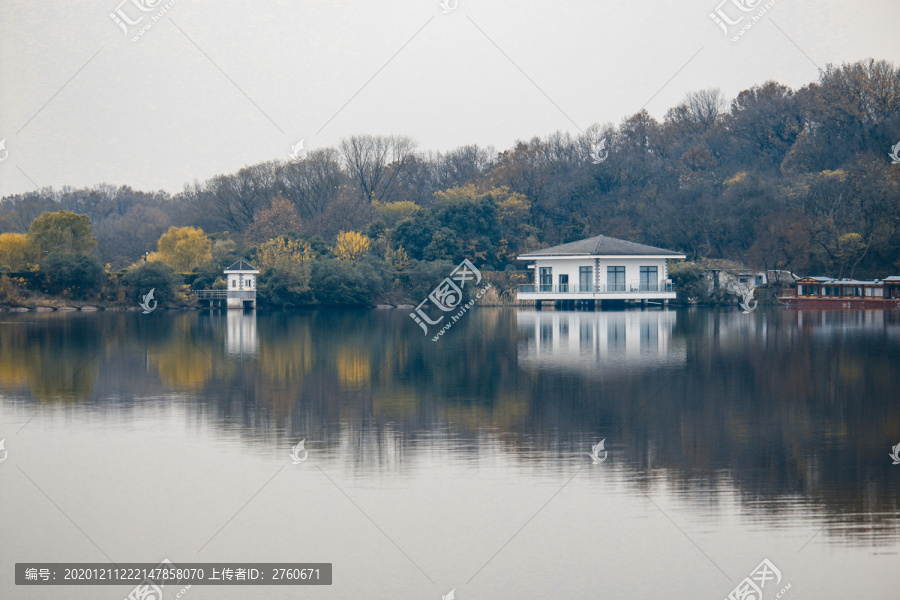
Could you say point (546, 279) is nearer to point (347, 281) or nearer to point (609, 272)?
point (609, 272)

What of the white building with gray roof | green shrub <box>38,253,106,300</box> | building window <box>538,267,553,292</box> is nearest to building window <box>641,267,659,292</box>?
the white building with gray roof

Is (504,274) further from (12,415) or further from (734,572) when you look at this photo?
(734,572)

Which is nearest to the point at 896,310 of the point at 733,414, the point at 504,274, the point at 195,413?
the point at 504,274

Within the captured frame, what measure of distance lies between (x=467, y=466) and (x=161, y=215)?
62851 mm

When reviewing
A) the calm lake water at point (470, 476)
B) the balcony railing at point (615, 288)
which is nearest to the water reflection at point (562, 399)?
the calm lake water at point (470, 476)

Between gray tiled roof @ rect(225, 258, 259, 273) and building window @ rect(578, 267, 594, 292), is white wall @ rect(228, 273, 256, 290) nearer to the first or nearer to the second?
gray tiled roof @ rect(225, 258, 259, 273)

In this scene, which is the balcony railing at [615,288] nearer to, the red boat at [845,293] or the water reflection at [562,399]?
the red boat at [845,293]

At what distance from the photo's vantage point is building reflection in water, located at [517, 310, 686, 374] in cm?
1594

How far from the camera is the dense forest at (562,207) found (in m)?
42.6

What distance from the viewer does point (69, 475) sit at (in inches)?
304

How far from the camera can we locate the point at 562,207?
5178 cm

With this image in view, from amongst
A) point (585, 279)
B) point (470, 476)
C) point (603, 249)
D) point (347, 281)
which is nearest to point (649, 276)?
point (603, 249)

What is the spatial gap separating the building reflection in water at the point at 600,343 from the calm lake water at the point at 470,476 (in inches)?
28.6

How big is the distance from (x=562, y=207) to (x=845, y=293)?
55.5 ft
